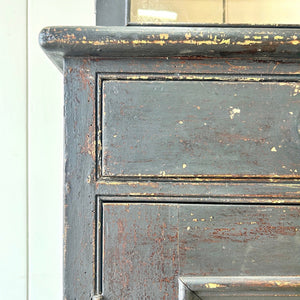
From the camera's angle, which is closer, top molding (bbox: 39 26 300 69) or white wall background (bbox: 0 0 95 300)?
top molding (bbox: 39 26 300 69)

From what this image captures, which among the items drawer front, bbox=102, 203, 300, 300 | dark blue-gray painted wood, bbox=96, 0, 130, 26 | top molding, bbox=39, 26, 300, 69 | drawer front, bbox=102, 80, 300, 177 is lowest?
drawer front, bbox=102, 203, 300, 300

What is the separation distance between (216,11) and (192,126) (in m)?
0.25

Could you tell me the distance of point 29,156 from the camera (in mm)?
716

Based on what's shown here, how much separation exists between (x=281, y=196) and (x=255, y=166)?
5 centimetres

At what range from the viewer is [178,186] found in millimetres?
355

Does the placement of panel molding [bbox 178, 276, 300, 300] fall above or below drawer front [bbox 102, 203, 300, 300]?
below

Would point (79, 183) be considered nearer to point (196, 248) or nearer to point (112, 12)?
point (196, 248)

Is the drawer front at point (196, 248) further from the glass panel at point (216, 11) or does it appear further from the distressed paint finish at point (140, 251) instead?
the glass panel at point (216, 11)

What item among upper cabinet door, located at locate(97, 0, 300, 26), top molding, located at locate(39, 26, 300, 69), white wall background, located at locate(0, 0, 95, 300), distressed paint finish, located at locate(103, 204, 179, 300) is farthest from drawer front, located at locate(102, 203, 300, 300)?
white wall background, located at locate(0, 0, 95, 300)

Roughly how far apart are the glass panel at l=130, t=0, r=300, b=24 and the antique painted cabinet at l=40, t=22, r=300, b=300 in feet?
0.55

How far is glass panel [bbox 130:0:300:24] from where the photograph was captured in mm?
486

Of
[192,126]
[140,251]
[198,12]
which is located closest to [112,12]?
[198,12]

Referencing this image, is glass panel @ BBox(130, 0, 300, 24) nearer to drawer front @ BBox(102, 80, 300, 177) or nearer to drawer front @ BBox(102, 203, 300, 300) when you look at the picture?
drawer front @ BBox(102, 80, 300, 177)

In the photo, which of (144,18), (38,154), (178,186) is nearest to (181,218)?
(178,186)
